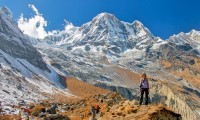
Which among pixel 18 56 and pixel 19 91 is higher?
pixel 18 56

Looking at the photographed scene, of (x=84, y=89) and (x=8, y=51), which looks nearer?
(x=8, y=51)

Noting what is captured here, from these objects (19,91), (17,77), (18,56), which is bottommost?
(19,91)

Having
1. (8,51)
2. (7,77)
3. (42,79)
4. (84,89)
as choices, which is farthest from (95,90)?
(7,77)

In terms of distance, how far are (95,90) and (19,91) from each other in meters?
71.3

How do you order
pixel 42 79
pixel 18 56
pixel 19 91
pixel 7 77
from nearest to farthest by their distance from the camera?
1. pixel 19 91
2. pixel 7 77
3. pixel 42 79
4. pixel 18 56

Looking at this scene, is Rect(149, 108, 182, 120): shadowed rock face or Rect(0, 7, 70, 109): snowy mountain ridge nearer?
Rect(149, 108, 182, 120): shadowed rock face

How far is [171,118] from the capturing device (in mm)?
23312

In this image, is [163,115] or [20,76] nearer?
[163,115]

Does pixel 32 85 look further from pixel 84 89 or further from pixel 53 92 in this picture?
pixel 84 89

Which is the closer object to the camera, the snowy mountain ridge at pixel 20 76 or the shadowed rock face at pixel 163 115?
the shadowed rock face at pixel 163 115

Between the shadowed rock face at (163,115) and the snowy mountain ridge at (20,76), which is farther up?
the snowy mountain ridge at (20,76)

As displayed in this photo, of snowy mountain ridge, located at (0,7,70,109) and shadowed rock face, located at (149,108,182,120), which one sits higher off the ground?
snowy mountain ridge, located at (0,7,70,109)

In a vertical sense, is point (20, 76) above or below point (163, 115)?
above

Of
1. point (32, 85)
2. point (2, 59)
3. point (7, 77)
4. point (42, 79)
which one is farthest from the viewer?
point (42, 79)
